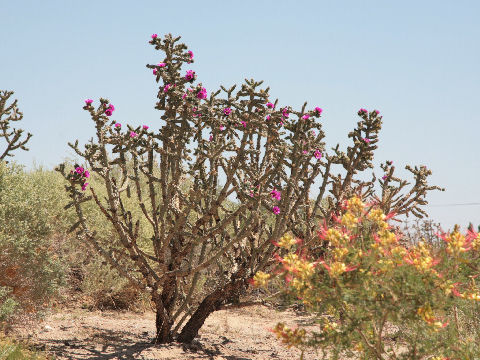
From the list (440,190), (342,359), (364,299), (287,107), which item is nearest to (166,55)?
(287,107)

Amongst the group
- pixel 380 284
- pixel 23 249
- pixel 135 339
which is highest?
pixel 23 249

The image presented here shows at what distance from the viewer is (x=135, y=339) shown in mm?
7363

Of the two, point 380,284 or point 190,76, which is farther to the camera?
point 190,76

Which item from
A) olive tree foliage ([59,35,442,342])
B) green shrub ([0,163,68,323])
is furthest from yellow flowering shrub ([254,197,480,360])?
green shrub ([0,163,68,323])

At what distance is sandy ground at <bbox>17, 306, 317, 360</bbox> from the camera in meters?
6.46

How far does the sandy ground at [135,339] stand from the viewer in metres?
6.46

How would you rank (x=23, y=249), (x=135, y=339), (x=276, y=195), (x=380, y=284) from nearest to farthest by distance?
1. (x=380, y=284)
2. (x=276, y=195)
3. (x=23, y=249)
4. (x=135, y=339)

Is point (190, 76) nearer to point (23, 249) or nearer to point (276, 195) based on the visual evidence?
point (276, 195)

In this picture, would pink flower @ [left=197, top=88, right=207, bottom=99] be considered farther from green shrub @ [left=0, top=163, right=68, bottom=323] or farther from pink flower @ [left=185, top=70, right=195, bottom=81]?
green shrub @ [left=0, top=163, right=68, bottom=323]

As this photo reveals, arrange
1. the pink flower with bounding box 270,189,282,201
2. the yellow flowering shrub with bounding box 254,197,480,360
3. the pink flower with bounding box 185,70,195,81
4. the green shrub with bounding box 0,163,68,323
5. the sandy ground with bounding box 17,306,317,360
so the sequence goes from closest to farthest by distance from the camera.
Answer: the yellow flowering shrub with bounding box 254,197,480,360 < the pink flower with bounding box 185,70,195,81 < the pink flower with bounding box 270,189,282,201 < the sandy ground with bounding box 17,306,317,360 < the green shrub with bounding box 0,163,68,323

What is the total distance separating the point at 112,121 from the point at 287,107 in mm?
1959

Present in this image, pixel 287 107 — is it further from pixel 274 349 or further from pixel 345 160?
pixel 274 349

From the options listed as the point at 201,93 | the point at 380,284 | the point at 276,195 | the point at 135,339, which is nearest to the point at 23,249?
the point at 135,339

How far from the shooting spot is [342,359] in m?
7.08
